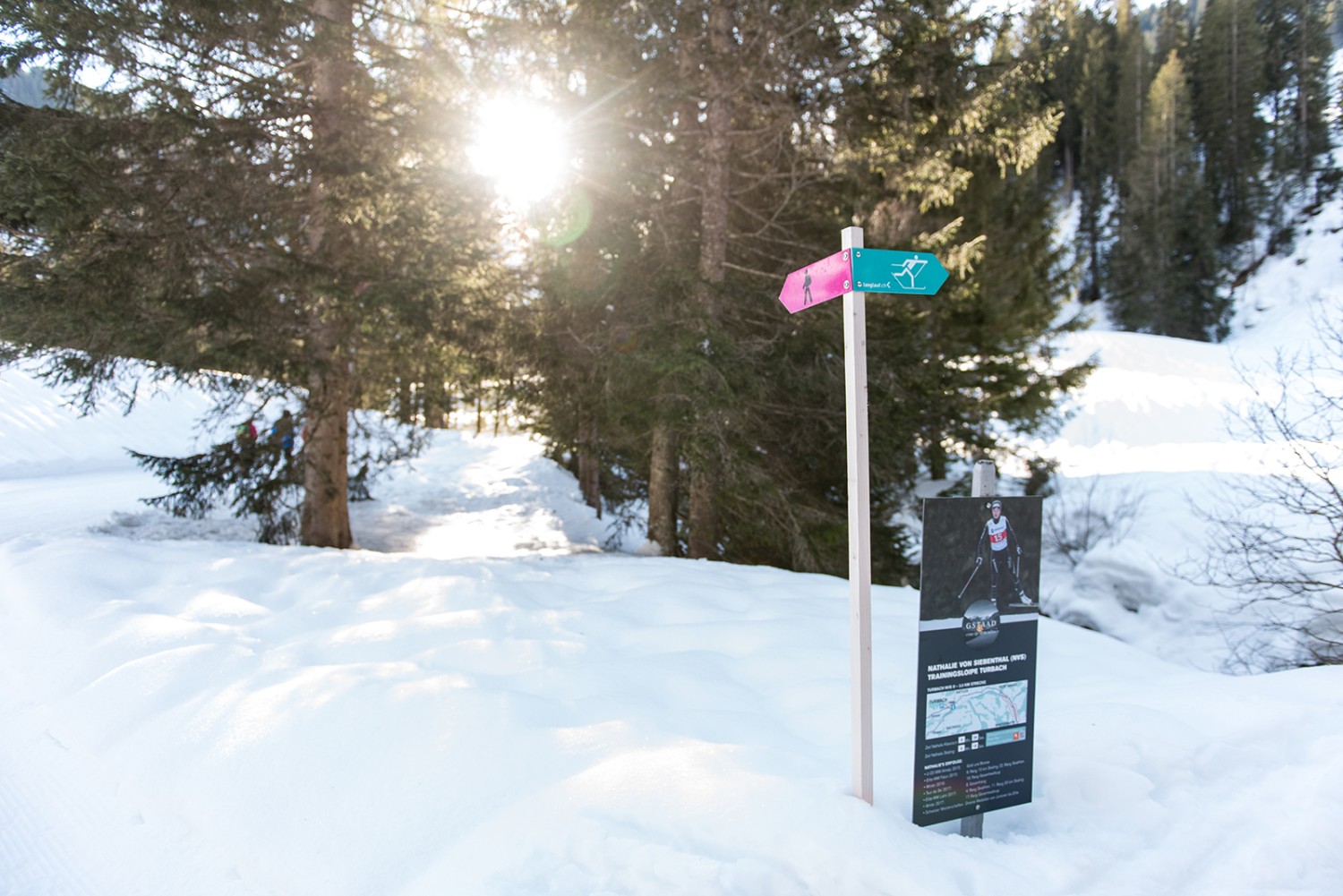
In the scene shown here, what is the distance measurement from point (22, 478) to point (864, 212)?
583 inches

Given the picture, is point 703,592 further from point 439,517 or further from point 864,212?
point 439,517

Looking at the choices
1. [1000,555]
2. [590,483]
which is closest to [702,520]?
[1000,555]

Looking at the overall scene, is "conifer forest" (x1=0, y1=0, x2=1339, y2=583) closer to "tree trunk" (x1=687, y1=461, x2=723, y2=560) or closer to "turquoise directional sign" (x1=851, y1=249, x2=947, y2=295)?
"tree trunk" (x1=687, y1=461, x2=723, y2=560)

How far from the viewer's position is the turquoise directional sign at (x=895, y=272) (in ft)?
9.66

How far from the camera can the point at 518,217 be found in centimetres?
854

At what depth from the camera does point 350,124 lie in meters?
8.09

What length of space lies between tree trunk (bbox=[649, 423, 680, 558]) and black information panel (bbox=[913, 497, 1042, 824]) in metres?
6.18

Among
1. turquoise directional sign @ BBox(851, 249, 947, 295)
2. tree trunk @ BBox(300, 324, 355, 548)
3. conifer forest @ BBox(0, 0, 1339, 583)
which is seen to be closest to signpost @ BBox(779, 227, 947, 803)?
turquoise directional sign @ BBox(851, 249, 947, 295)

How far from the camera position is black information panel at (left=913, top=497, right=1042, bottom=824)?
9.95ft

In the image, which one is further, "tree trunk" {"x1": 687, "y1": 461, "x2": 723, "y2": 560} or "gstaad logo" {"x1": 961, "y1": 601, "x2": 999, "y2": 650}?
"tree trunk" {"x1": 687, "y1": 461, "x2": 723, "y2": 560}

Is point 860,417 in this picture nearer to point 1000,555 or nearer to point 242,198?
point 1000,555

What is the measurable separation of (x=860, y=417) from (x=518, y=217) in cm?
661

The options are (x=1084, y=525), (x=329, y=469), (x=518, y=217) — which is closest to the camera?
(x=518, y=217)

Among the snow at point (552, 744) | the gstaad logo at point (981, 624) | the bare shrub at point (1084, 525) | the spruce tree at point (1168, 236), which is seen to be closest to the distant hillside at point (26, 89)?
the snow at point (552, 744)
